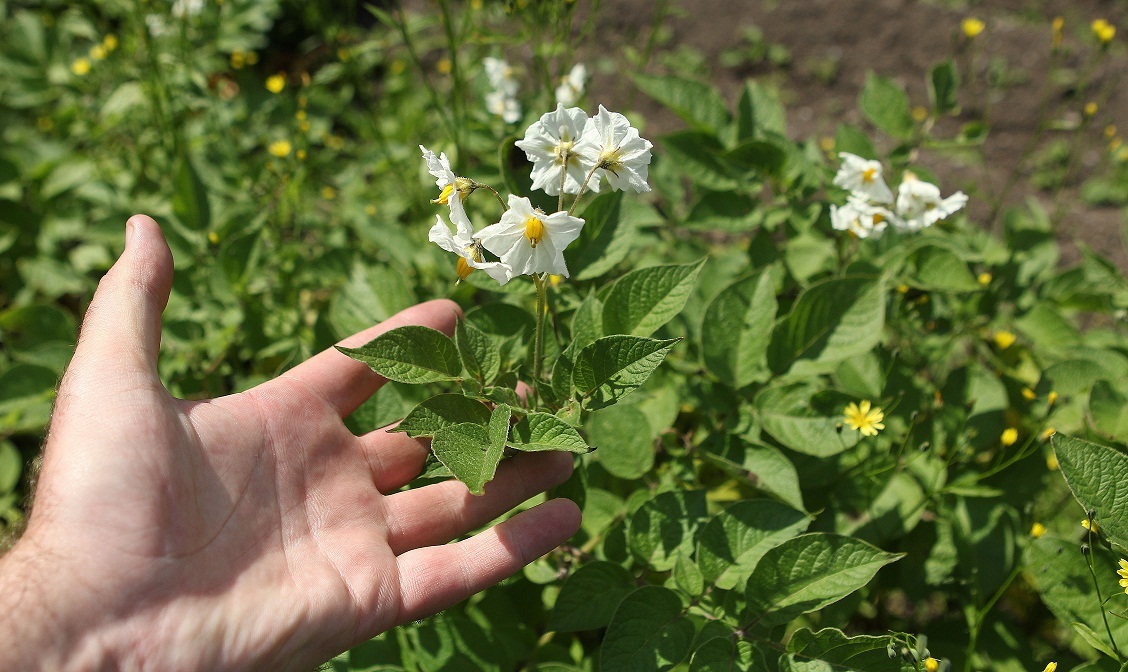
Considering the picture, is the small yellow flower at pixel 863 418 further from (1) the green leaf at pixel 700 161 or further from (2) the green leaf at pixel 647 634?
(1) the green leaf at pixel 700 161

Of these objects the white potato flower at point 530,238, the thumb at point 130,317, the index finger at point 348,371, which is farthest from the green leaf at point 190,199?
the white potato flower at point 530,238

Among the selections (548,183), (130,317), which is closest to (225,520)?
(130,317)

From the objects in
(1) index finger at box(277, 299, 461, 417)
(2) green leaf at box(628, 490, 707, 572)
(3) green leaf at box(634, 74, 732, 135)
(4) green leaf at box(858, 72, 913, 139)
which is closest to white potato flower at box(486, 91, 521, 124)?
(3) green leaf at box(634, 74, 732, 135)

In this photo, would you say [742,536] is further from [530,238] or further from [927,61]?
[927,61]

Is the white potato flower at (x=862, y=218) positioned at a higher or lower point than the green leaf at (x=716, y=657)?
higher

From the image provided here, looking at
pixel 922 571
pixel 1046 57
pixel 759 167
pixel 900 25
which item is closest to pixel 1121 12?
pixel 1046 57

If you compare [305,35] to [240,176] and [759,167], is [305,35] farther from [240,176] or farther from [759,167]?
[759,167]

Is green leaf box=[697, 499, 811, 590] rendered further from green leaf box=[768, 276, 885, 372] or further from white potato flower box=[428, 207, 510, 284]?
white potato flower box=[428, 207, 510, 284]

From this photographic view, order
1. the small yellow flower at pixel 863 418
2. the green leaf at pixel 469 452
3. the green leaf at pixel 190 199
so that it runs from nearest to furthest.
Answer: the green leaf at pixel 469 452 → the small yellow flower at pixel 863 418 → the green leaf at pixel 190 199
